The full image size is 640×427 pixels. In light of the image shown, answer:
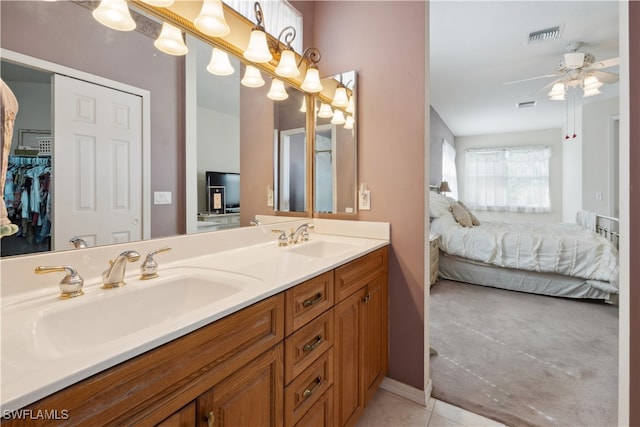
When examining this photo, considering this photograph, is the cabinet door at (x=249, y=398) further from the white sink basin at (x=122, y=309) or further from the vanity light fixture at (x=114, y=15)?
the vanity light fixture at (x=114, y=15)

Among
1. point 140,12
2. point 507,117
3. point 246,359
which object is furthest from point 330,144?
point 507,117

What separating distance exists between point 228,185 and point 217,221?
20 centimetres

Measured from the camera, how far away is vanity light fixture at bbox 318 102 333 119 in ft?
6.59

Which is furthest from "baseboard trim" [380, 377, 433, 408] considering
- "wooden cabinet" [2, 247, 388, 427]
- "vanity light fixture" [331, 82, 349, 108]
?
"vanity light fixture" [331, 82, 349, 108]

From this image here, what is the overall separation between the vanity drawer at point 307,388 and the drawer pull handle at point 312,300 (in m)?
0.22

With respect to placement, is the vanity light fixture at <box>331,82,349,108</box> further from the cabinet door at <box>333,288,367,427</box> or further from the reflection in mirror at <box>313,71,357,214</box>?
the cabinet door at <box>333,288,367,427</box>

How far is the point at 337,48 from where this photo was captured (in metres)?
1.95

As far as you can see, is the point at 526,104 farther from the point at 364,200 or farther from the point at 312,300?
the point at 312,300

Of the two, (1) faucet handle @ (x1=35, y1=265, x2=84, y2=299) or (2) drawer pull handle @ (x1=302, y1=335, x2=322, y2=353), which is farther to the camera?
(2) drawer pull handle @ (x1=302, y1=335, x2=322, y2=353)

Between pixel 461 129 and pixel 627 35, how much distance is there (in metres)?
6.21

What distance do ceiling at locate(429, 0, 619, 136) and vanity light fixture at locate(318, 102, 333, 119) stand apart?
130cm

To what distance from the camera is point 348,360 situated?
1303 mm

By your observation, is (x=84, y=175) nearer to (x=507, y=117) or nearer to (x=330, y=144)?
(x=330, y=144)

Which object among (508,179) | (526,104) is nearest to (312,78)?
(526,104)
